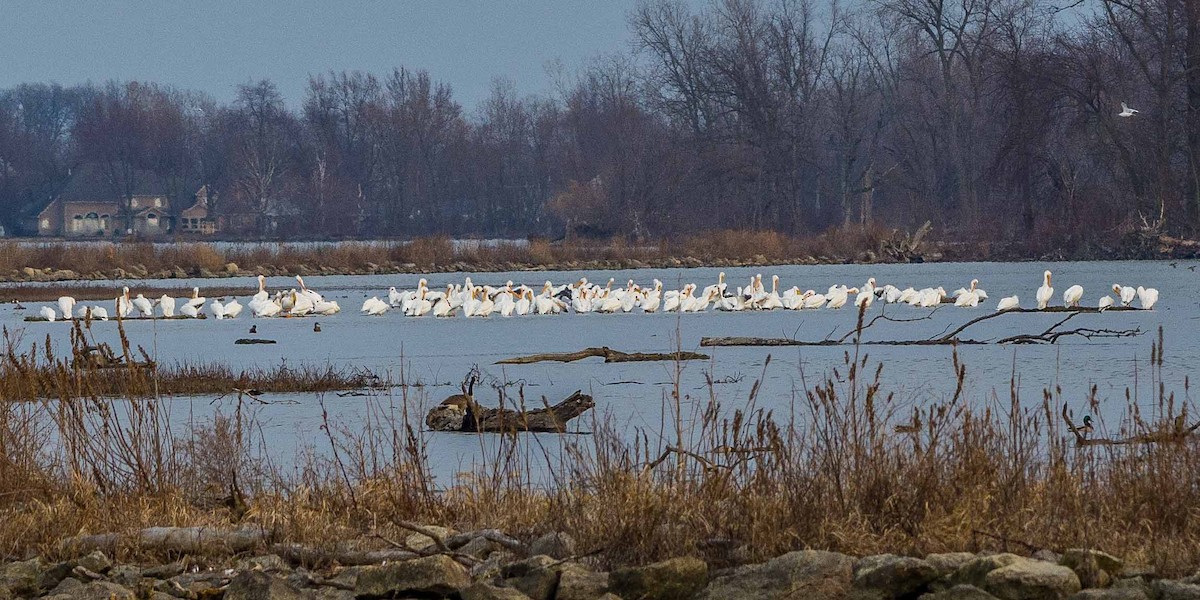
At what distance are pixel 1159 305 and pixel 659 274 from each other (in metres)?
23.1

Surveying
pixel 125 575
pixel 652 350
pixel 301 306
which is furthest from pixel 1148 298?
pixel 125 575

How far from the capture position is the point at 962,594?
20.8 feet

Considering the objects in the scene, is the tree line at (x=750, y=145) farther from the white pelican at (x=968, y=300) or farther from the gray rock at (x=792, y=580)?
the gray rock at (x=792, y=580)

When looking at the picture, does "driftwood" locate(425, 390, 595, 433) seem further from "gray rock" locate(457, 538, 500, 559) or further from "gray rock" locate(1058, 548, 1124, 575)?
"gray rock" locate(1058, 548, 1124, 575)

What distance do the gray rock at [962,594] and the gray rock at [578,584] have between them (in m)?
1.38

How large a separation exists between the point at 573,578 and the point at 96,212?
103292mm

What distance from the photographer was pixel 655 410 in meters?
13.0

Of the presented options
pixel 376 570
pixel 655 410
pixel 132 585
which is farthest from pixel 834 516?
pixel 655 410

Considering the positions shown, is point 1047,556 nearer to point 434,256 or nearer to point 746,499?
point 746,499

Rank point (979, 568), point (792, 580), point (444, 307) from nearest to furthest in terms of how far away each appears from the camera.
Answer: point (979, 568) → point (792, 580) → point (444, 307)

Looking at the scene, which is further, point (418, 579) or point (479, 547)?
point (479, 547)

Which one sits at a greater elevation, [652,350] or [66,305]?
[66,305]

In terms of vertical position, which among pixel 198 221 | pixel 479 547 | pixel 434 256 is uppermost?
pixel 198 221

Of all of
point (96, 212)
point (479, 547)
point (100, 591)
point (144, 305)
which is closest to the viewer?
point (100, 591)
